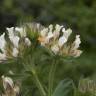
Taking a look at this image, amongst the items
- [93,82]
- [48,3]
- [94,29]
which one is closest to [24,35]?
[93,82]

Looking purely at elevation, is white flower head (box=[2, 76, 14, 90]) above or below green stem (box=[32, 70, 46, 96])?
above

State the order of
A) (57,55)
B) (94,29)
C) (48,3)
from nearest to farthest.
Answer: (57,55) < (94,29) < (48,3)

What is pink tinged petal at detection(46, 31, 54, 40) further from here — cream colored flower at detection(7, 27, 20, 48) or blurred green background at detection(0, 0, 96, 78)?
blurred green background at detection(0, 0, 96, 78)

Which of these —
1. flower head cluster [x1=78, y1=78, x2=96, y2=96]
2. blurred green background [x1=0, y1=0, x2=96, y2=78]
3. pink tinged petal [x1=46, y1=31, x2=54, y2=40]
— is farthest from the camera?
blurred green background [x1=0, y1=0, x2=96, y2=78]

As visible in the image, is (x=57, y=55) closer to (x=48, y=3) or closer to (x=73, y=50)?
(x=73, y=50)

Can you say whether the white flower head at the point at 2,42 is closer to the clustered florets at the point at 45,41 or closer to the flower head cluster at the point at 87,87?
the clustered florets at the point at 45,41

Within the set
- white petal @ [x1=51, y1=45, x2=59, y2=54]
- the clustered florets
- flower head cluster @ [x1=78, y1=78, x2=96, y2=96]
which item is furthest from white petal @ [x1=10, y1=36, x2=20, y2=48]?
flower head cluster @ [x1=78, y1=78, x2=96, y2=96]

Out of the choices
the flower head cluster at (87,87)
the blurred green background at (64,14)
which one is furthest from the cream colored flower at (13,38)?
the blurred green background at (64,14)
